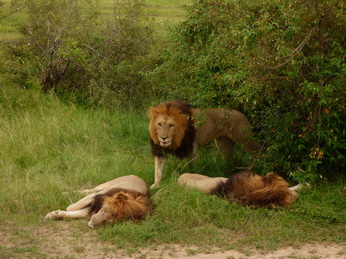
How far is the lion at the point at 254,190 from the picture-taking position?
5543mm

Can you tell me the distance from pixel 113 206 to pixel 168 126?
4.91ft

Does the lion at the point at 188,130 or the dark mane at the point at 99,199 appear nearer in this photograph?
the dark mane at the point at 99,199

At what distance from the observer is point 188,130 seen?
6512 mm

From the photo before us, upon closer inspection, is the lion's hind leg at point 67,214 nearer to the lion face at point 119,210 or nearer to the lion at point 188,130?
the lion face at point 119,210

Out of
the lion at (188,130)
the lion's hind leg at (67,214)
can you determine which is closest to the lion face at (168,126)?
the lion at (188,130)

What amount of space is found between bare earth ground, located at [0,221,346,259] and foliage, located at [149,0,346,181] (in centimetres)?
128

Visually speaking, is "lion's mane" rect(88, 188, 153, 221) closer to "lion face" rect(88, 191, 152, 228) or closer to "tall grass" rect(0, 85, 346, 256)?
"lion face" rect(88, 191, 152, 228)

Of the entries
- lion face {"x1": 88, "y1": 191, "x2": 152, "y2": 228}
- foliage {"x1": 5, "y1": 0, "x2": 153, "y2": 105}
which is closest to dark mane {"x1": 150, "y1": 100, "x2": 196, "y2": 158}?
lion face {"x1": 88, "y1": 191, "x2": 152, "y2": 228}

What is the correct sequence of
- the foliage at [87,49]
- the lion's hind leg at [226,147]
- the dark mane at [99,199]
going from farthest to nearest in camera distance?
the foliage at [87,49] → the lion's hind leg at [226,147] → the dark mane at [99,199]

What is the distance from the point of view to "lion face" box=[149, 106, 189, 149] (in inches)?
250

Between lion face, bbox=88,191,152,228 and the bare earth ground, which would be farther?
lion face, bbox=88,191,152,228

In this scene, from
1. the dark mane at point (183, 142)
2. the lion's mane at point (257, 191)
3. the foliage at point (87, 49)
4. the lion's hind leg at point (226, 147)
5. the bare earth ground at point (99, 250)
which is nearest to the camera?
the bare earth ground at point (99, 250)

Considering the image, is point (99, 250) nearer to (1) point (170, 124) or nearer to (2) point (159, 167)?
(2) point (159, 167)

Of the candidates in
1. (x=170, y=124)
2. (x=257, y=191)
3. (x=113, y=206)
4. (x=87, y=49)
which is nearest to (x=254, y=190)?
(x=257, y=191)
